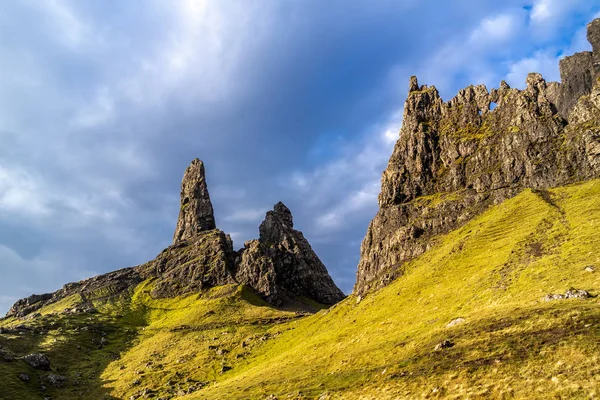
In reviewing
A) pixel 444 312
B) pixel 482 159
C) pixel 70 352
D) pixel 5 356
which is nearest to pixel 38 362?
pixel 5 356

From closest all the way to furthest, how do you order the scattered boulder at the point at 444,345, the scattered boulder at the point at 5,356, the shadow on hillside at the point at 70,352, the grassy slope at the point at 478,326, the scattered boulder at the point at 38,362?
the grassy slope at the point at 478,326, the scattered boulder at the point at 444,345, the shadow on hillside at the point at 70,352, the scattered boulder at the point at 5,356, the scattered boulder at the point at 38,362

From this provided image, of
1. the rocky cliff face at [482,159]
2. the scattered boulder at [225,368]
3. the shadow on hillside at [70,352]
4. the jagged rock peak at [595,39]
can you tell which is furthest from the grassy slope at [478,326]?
the jagged rock peak at [595,39]

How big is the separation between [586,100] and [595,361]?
547ft

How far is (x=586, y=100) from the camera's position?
492 feet

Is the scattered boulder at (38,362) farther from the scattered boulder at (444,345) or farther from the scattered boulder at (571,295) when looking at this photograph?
the scattered boulder at (571,295)

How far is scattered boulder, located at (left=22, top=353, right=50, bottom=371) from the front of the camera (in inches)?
4761

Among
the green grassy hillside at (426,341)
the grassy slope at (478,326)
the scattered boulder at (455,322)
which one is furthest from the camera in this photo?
the scattered boulder at (455,322)

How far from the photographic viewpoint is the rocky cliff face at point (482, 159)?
464 feet

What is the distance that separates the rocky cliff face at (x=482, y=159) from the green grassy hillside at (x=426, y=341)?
43.9 feet

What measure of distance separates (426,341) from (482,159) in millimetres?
139068

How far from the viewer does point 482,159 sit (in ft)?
545

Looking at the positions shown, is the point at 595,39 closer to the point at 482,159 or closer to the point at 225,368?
the point at 482,159

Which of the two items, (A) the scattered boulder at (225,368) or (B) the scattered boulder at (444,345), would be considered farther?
(A) the scattered boulder at (225,368)

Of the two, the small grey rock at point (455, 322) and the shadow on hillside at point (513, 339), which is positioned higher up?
the small grey rock at point (455, 322)
